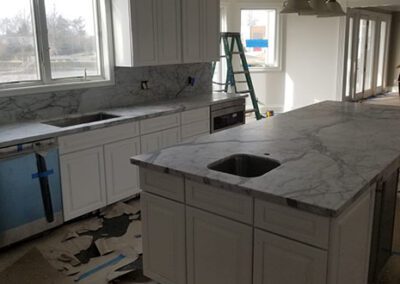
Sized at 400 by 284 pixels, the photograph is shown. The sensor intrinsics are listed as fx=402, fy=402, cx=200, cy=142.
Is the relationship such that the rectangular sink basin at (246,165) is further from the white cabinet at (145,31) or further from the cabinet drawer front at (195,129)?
the white cabinet at (145,31)

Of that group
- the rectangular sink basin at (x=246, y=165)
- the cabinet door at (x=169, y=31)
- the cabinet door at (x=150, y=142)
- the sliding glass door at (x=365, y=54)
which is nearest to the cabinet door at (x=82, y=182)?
the cabinet door at (x=150, y=142)

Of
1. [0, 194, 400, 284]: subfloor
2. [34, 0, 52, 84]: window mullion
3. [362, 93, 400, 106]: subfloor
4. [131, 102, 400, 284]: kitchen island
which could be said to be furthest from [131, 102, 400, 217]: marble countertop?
[362, 93, 400, 106]: subfloor

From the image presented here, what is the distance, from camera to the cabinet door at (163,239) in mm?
2047

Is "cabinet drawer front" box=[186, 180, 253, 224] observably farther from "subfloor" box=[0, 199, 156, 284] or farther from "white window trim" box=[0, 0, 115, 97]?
"white window trim" box=[0, 0, 115, 97]

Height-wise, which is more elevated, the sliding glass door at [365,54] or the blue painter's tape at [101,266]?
the sliding glass door at [365,54]

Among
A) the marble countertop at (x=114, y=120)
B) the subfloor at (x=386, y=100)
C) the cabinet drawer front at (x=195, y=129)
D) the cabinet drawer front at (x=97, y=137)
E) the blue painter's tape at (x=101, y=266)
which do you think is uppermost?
the marble countertop at (x=114, y=120)

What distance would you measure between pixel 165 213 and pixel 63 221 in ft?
4.90

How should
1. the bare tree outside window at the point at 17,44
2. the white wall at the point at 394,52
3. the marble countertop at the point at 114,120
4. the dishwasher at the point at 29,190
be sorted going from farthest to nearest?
the white wall at the point at 394,52 < the bare tree outside window at the point at 17,44 < the marble countertop at the point at 114,120 < the dishwasher at the point at 29,190

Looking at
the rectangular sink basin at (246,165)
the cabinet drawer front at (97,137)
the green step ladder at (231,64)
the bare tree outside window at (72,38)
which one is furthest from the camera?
the green step ladder at (231,64)

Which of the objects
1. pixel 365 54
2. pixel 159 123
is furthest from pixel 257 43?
pixel 159 123

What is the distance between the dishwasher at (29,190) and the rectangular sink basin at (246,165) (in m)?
1.53

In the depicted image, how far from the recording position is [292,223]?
1622 mm

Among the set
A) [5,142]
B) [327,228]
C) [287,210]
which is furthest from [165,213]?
[5,142]

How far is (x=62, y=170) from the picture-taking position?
10.3ft
